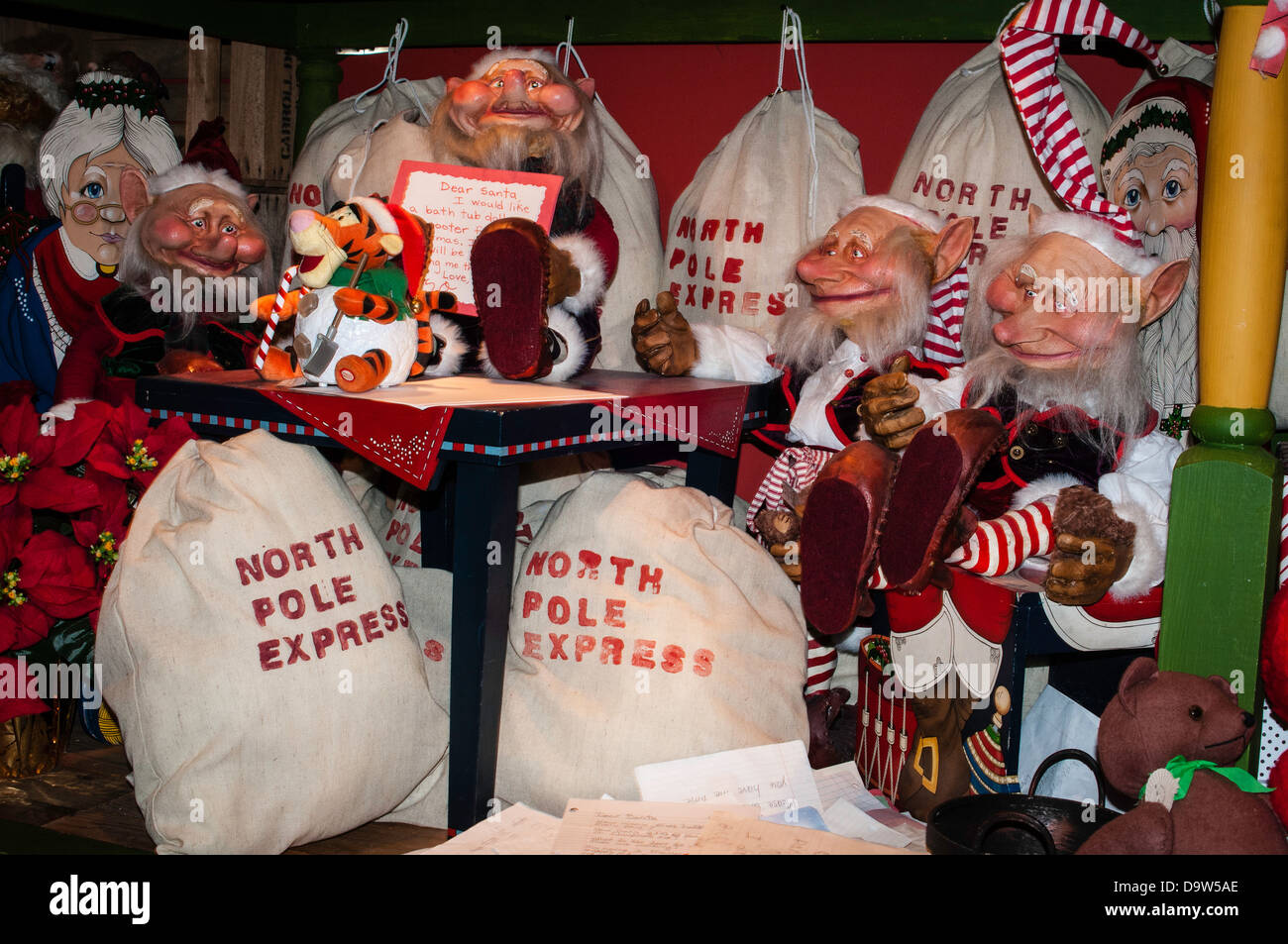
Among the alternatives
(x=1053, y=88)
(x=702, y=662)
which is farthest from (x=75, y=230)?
(x=1053, y=88)

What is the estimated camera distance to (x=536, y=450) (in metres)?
1.60

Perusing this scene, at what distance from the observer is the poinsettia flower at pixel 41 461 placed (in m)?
1.85

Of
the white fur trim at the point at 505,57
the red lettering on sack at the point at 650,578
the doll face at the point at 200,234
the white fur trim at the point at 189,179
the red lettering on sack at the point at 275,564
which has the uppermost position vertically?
the white fur trim at the point at 505,57

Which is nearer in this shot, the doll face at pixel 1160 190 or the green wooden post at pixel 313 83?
the doll face at pixel 1160 190

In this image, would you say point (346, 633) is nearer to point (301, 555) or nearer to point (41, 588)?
point (301, 555)

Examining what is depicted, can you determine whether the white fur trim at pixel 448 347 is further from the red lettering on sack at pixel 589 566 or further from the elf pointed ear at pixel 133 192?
the elf pointed ear at pixel 133 192

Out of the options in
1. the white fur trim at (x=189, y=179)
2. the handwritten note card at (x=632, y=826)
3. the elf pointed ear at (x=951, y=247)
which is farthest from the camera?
the white fur trim at (x=189, y=179)

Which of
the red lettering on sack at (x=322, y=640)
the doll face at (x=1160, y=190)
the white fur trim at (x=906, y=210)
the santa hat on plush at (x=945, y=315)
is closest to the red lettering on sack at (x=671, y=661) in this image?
the red lettering on sack at (x=322, y=640)

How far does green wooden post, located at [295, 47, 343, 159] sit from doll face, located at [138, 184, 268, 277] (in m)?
0.68

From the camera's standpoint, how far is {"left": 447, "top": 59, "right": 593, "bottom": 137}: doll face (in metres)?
2.05

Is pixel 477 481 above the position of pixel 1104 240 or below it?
below

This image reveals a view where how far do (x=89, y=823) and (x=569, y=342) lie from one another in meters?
0.99

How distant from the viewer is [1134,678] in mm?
1452

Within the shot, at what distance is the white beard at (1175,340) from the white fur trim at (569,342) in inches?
34.0
